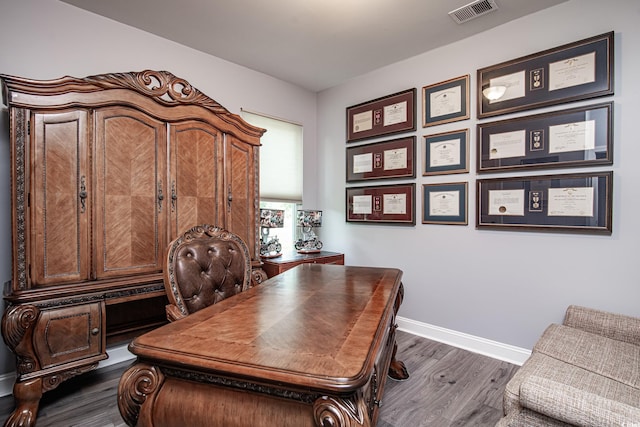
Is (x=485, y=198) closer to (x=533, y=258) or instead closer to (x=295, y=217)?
(x=533, y=258)

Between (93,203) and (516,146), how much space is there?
125 inches

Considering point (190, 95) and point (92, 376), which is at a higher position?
point (190, 95)

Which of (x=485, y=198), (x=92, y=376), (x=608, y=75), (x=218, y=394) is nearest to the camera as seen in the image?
(x=218, y=394)

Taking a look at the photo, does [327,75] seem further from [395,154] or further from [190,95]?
[190,95]

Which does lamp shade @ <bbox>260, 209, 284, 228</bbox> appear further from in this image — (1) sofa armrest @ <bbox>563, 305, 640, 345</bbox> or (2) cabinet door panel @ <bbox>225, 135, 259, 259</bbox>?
(1) sofa armrest @ <bbox>563, 305, 640, 345</bbox>

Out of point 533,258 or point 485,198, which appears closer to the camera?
point 533,258

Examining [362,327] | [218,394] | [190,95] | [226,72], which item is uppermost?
[226,72]

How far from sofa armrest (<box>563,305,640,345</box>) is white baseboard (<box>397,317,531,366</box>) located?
0.57 metres

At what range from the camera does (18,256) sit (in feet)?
5.78

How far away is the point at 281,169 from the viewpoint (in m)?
3.86

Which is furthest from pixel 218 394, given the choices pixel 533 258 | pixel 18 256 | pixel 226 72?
pixel 226 72

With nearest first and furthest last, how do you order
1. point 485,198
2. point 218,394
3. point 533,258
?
point 218,394 → point 533,258 → point 485,198

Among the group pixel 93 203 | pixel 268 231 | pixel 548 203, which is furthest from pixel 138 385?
pixel 548 203

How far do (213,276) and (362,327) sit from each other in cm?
104
